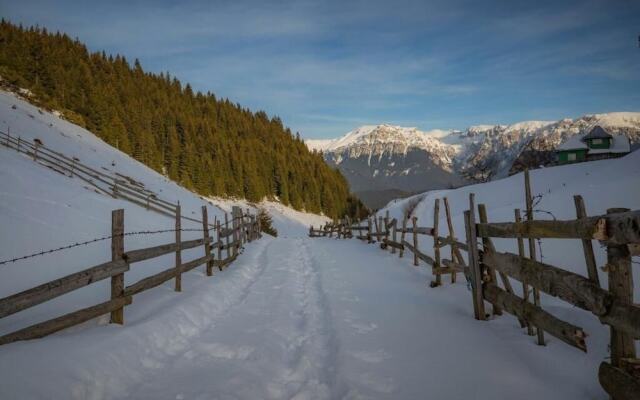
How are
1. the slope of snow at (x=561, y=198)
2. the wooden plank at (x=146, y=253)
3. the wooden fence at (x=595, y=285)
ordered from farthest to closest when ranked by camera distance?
the slope of snow at (x=561, y=198) → the wooden plank at (x=146, y=253) → the wooden fence at (x=595, y=285)

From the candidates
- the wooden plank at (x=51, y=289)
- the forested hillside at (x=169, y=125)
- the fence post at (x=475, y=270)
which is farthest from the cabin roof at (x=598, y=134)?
the wooden plank at (x=51, y=289)

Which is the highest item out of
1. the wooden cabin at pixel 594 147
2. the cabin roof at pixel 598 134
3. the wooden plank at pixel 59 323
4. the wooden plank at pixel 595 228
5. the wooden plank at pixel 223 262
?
the cabin roof at pixel 598 134

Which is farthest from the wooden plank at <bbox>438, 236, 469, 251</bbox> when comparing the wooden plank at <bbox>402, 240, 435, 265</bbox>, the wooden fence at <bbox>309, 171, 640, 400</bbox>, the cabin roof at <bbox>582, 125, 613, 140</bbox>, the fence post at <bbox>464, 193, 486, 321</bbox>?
the cabin roof at <bbox>582, 125, 613, 140</bbox>

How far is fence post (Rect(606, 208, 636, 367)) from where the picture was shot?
2855 millimetres

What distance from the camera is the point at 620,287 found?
2.88 metres

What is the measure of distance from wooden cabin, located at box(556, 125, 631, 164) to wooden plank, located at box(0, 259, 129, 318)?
71533mm

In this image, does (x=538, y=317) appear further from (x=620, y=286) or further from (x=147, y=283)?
(x=147, y=283)

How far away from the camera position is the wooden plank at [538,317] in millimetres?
3646

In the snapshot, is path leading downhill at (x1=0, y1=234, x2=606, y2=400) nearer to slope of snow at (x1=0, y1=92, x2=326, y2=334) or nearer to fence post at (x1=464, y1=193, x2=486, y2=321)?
fence post at (x1=464, y1=193, x2=486, y2=321)

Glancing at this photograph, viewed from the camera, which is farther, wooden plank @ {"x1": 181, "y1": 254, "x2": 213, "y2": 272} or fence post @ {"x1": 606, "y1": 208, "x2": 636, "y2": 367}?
wooden plank @ {"x1": 181, "y1": 254, "x2": 213, "y2": 272}

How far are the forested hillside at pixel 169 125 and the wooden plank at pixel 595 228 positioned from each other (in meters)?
60.4

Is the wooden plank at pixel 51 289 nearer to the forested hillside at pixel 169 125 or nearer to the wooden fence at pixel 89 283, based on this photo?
the wooden fence at pixel 89 283

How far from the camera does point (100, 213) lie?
1977 centimetres

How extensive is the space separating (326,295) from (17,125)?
3822 cm
